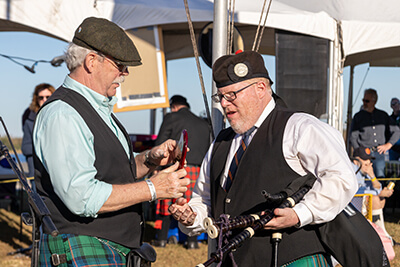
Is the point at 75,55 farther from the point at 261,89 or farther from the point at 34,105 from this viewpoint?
the point at 34,105

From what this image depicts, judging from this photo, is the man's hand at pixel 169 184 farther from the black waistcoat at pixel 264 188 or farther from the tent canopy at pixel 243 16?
the tent canopy at pixel 243 16

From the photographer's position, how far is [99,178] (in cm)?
208

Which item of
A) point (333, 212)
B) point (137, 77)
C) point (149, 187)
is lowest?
point (333, 212)

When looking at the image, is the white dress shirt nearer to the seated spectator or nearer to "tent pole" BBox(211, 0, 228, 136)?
"tent pole" BBox(211, 0, 228, 136)

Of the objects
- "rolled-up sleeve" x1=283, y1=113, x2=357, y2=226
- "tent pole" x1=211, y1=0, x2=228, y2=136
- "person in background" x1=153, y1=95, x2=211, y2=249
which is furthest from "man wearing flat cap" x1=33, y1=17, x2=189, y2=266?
"person in background" x1=153, y1=95, x2=211, y2=249

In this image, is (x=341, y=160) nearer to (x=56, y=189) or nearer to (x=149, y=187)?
(x=149, y=187)

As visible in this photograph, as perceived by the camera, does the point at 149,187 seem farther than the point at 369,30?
No

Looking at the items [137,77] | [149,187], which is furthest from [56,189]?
[137,77]

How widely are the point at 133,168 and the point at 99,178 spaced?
294 millimetres

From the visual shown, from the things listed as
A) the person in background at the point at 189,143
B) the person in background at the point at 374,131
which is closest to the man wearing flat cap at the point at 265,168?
the person in background at the point at 189,143

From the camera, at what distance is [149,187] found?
2.07 m

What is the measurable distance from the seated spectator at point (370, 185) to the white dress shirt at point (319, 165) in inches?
140

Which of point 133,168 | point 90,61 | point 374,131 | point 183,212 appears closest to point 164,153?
point 133,168

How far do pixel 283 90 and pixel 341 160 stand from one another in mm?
3816
